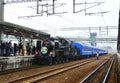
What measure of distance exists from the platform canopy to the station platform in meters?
2.43

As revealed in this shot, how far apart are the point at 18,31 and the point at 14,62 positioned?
3.16 metres

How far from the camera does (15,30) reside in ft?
75.6

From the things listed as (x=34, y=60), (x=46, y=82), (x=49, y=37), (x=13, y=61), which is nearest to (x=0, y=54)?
(x=13, y=61)

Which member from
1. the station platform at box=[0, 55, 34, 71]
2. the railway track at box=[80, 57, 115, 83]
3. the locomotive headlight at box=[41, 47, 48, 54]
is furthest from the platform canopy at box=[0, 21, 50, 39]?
the railway track at box=[80, 57, 115, 83]

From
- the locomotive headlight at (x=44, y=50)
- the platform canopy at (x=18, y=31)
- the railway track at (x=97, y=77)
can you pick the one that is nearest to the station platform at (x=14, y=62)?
the locomotive headlight at (x=44, y=50)

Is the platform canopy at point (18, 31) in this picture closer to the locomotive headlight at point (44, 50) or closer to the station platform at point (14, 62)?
the locomotive headlight at point (44, 50)

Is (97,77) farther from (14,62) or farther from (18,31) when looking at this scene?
(18,31)

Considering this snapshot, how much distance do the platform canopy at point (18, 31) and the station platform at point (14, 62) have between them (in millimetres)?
2428

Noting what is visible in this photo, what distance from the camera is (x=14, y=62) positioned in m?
22.1

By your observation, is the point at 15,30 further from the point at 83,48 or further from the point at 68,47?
the point at 83,48

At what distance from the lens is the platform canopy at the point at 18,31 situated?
69.4 ft

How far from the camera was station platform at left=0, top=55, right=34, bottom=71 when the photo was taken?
2009cm

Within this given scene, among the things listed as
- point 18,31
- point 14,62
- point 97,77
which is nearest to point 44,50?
point 18,31

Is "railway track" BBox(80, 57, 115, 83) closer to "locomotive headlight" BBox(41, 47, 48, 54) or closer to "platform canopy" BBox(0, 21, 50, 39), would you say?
"locomotive headlight" BBox(41, 47, 48, 54)
